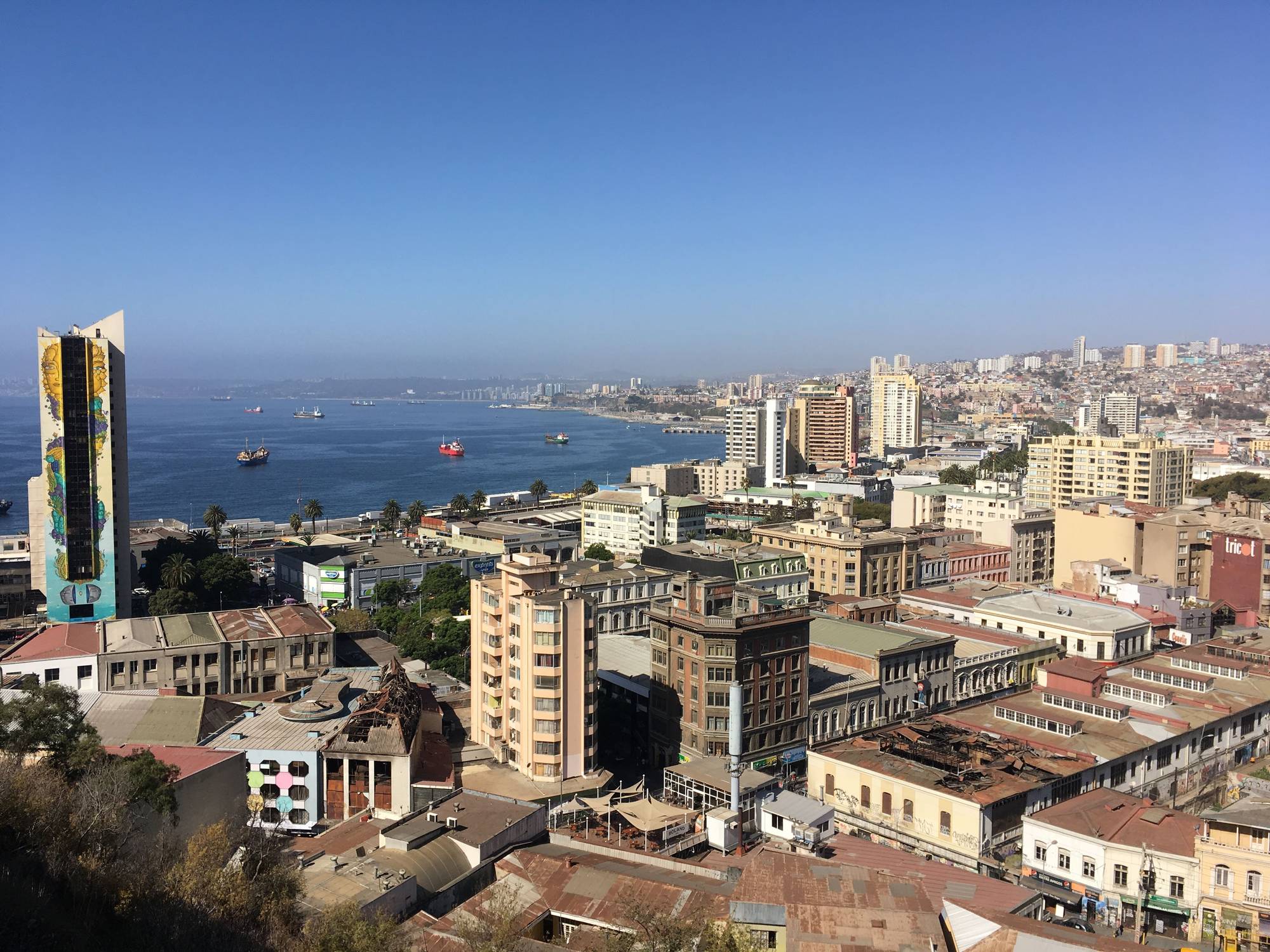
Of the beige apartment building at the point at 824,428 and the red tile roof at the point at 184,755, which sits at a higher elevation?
the beige apartment building at the point at 824,428

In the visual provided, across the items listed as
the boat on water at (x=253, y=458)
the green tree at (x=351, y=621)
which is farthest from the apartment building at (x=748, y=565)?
the boat on water at (x=253, y=458)

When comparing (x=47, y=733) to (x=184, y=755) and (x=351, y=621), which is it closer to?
(x=184, y=755)

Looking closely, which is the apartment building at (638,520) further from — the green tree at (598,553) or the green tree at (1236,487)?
the green tree at (1236,487)


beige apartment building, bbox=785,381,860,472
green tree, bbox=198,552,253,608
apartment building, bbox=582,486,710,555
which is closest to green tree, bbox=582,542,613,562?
apartment building, bbox=582,486,710,555

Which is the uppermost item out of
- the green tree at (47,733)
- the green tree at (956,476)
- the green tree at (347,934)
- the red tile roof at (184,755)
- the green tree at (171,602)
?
the green tree at (47,733)

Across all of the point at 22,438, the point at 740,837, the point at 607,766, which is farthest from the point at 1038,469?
the point at 22,438

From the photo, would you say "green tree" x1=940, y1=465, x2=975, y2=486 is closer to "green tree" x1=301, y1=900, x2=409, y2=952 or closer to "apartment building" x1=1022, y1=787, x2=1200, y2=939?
"apartment building" x1=1022, y1=787, x2=1200, y2=939
